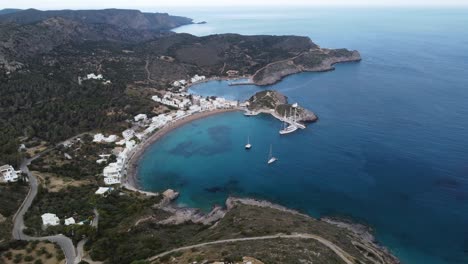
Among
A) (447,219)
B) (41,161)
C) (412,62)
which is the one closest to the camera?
(447,219)

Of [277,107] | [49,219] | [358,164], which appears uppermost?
[277,107]

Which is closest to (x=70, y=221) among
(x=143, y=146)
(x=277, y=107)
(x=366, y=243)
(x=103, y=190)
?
(x=103, y=190)

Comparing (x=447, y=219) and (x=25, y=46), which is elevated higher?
(x=25, y=46)

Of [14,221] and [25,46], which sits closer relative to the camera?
[14,221]

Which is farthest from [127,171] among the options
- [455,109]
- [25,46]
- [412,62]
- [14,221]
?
[412,62]

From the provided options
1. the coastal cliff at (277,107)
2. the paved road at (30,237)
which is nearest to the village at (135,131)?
the paved road at (30,237)

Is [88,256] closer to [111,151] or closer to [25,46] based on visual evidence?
[111,151]

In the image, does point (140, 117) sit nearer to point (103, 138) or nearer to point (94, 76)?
point (103, 138)
